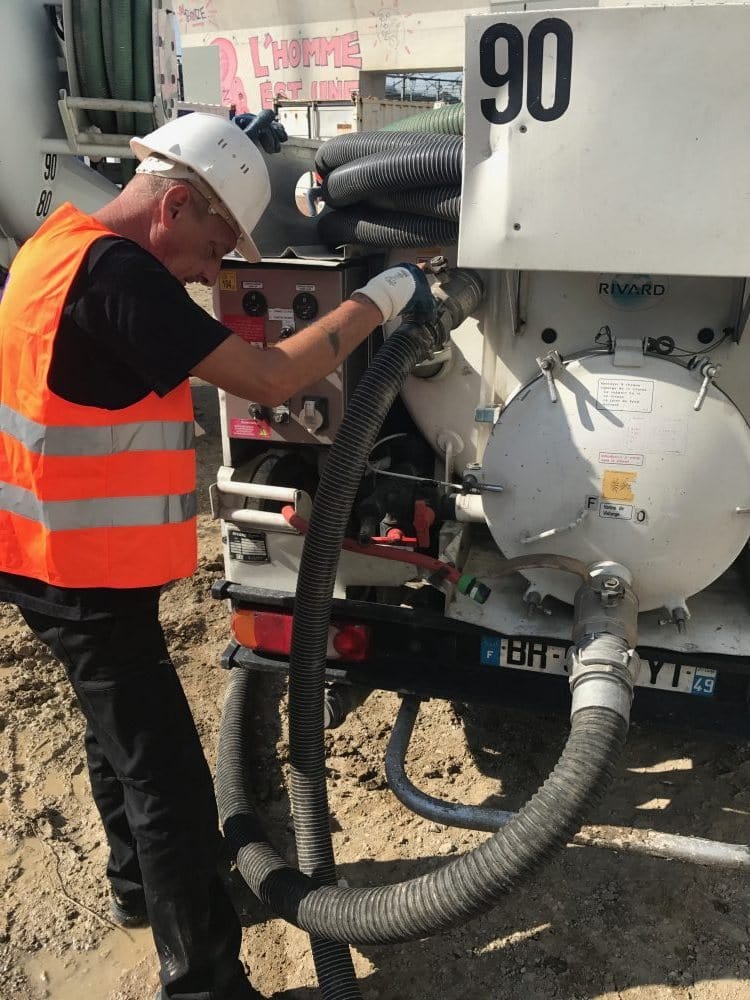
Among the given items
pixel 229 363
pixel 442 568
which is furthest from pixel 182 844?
pixel 229 363

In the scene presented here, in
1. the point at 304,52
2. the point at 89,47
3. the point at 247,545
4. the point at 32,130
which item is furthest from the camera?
the point at 304,52

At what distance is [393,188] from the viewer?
2344mm

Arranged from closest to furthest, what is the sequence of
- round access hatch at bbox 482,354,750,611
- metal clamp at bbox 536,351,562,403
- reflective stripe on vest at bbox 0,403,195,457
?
1. reflective stripe on vest at bbox 0,403,195,457
2. round access hatch at bbox 482,354,750,611
3. metal clamp at bbox 536,351,562,403

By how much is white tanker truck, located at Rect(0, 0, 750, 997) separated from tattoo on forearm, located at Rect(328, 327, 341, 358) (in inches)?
8.2

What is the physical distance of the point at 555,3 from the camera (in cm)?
225

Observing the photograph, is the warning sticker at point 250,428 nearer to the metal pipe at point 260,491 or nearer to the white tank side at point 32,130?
the metal pipe at point 260,491

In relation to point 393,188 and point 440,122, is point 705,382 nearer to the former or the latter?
point 393,188

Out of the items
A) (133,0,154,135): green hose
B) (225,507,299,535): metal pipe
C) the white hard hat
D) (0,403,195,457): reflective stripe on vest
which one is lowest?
(225,507,299,535): metal pipe

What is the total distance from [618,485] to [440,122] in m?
1.36

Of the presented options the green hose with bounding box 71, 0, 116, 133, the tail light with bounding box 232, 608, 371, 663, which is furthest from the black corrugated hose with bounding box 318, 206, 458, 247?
the green hose with bounding box 71, 0, 116, 133

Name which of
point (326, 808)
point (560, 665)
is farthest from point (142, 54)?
point (326, 808)

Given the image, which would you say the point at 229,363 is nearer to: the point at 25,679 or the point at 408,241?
the point at 408,241

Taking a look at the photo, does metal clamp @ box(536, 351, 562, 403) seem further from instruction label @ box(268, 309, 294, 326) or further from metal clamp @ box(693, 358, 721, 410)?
instruction label @ box(268, 309, 294, 326)

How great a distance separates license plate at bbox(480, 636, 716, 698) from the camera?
2219 mm
